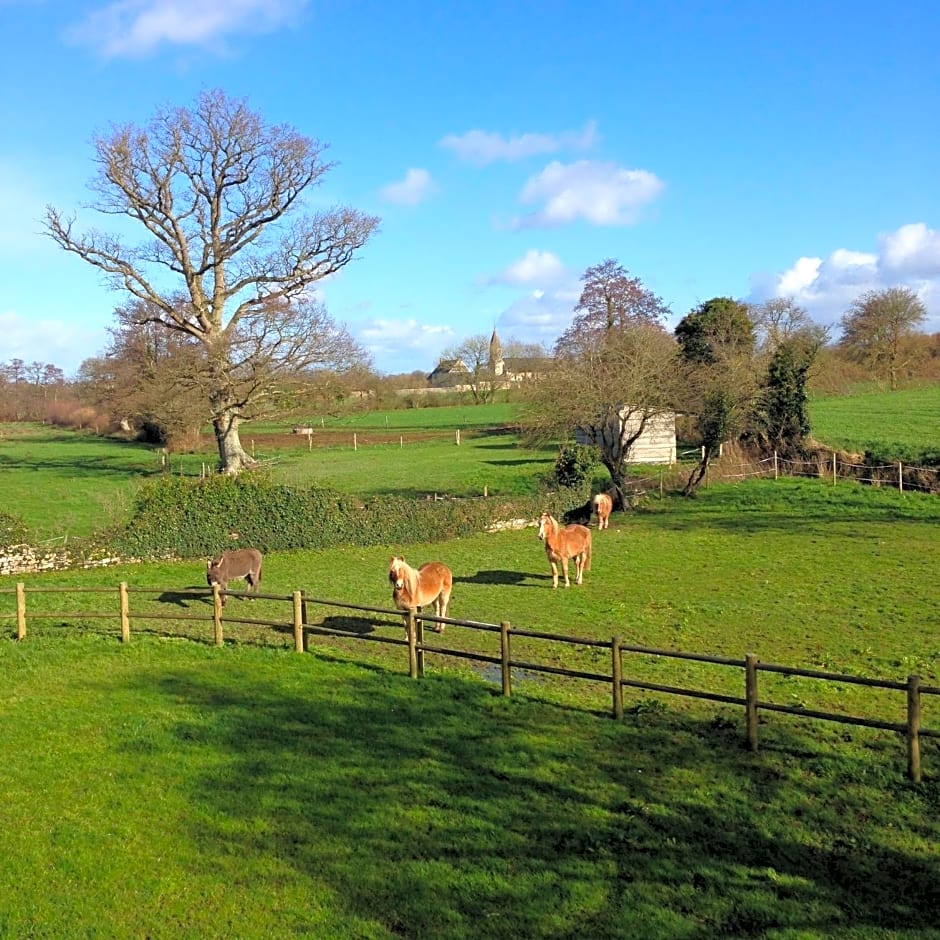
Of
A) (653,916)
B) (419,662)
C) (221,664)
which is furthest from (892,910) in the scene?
Answer: (221,664)

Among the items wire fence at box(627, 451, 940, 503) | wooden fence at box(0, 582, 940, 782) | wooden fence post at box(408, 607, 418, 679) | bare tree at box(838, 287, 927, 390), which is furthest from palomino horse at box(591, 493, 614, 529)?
bare tree at box(838, 287, 927, 390)

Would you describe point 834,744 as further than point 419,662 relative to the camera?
No

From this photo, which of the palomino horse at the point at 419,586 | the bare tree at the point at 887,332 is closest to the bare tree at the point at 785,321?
the bare tree at the point at 887,332

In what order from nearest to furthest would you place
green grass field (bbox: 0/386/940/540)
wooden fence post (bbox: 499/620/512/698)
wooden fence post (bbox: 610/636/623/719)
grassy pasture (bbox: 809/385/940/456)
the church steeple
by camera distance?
wooden fence post (bbox: 610/636/623/719) → wooden fence post (bbox: 499/620/512/698) → green grass field (bbox: 0/386/940/540) → grassy pasture (bbox: 809/385/940/456) → the church steeple

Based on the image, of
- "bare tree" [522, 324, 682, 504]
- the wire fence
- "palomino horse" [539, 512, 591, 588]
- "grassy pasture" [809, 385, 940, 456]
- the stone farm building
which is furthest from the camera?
the stone farm building

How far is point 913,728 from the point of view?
301 inches

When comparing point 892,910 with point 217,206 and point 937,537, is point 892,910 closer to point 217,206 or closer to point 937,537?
point 937,537

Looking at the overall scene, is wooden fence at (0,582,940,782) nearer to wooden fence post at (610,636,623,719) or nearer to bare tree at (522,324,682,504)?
wooden fence post at (610,636,623,719)

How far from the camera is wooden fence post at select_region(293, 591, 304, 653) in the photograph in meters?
12.5

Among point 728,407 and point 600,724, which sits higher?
point 728,407

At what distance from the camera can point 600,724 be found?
368 inches

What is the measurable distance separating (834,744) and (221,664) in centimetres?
809

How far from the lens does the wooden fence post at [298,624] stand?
12453mm

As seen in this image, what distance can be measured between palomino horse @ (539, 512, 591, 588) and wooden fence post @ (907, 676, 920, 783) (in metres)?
10.2
